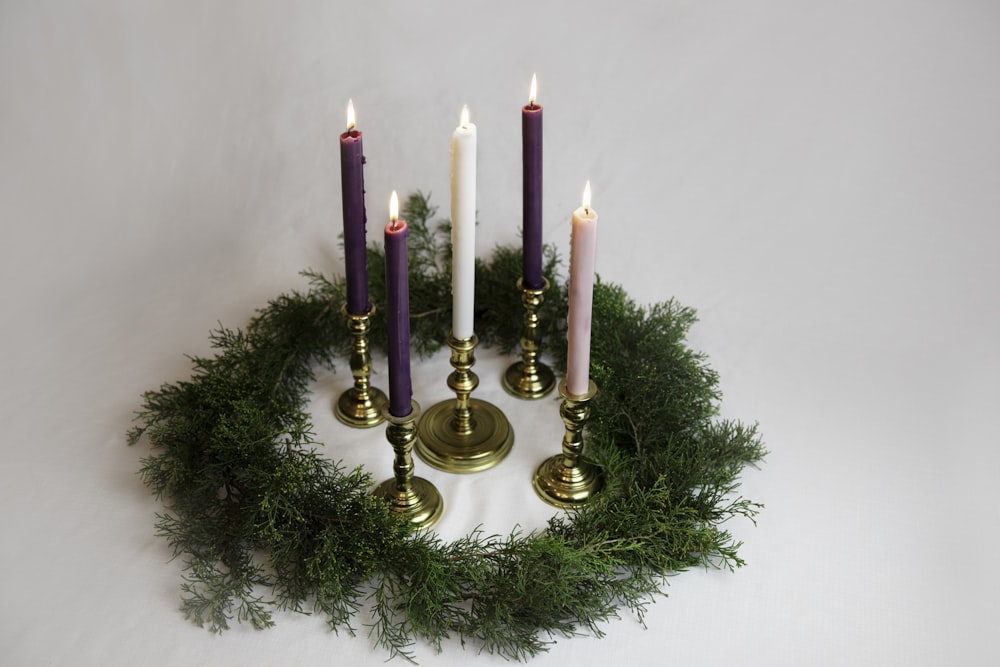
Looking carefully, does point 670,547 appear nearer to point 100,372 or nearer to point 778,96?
point 100,372

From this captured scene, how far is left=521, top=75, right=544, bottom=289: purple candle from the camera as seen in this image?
238cm

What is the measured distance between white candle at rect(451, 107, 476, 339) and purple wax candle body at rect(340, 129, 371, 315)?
19cm

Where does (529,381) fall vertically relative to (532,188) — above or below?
below

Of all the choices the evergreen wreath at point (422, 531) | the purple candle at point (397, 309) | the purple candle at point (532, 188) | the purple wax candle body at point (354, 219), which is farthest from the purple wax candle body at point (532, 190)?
the purple candle at point (397, 309)

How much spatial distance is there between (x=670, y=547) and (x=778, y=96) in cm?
156

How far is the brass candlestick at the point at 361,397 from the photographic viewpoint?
2465mm

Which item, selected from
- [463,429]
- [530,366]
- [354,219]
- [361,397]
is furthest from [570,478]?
[354,219]

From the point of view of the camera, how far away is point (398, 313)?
1.99 m

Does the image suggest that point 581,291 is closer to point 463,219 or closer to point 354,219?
point 463,219

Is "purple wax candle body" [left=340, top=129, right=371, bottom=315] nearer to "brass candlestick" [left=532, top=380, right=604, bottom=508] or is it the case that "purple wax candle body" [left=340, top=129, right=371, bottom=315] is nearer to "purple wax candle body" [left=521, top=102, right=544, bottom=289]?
"purple wax candle body" [left=521, top=102, right=544, bottom=289]

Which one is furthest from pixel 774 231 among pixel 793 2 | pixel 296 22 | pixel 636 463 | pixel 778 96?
pixel 296 22

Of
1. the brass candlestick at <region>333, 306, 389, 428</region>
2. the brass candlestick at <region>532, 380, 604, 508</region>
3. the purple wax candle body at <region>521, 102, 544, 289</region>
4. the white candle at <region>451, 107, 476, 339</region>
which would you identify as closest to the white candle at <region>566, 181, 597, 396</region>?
the brass candlestick at <region>532, 380, 604, 508</region>

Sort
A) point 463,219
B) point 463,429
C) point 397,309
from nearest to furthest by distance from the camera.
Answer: point 397,309 → point 463,219 → point 463,429

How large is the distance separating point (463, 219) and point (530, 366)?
0.52 meters
